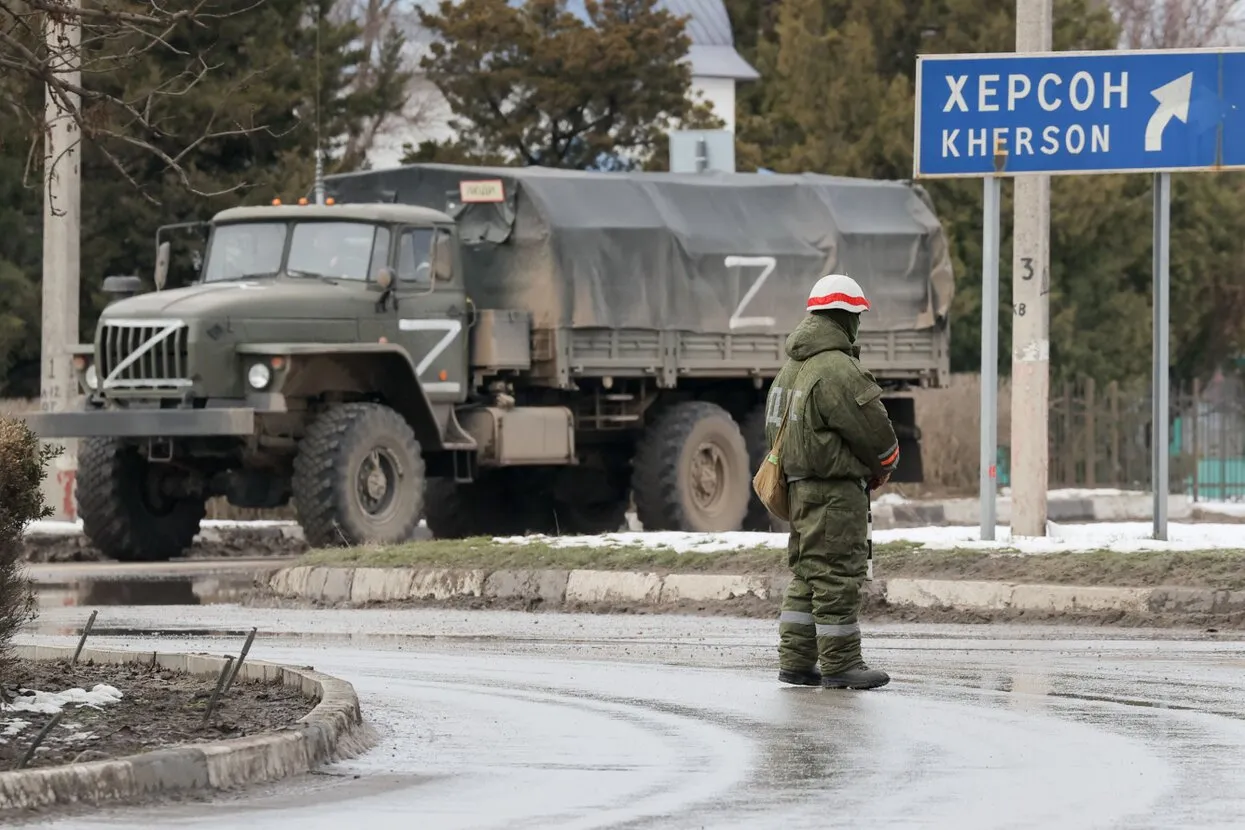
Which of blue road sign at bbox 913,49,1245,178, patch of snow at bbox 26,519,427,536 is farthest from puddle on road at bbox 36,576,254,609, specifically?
blue road sign at bbox 913,49,1245,178

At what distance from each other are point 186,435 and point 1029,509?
7315 millimetres

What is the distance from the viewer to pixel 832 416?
10.8m

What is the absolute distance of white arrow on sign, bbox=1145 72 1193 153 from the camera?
1617cm

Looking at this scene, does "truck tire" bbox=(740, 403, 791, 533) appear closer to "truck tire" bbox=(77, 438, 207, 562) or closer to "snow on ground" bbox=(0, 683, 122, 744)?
"truck tire" bbox=(77, 438, 207, 562)

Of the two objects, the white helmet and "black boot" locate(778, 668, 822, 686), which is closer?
→ "black boot" locate(778, 668, 822, 686)

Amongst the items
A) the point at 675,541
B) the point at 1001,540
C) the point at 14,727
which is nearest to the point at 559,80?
the point at 675,541

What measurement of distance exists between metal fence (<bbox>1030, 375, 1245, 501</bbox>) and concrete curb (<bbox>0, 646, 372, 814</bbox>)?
25.1 meters

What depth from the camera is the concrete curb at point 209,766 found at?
698cm

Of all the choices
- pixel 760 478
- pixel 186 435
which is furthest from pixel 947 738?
pixel 186 435

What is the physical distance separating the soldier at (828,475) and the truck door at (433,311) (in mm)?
11548

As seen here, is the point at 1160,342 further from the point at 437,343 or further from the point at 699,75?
the point at 699,75

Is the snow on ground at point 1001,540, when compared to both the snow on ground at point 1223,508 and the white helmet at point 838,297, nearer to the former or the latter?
the white helmet at point 838,297

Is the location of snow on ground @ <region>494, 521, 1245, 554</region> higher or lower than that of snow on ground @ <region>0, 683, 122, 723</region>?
higher

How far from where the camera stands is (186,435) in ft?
68.4
